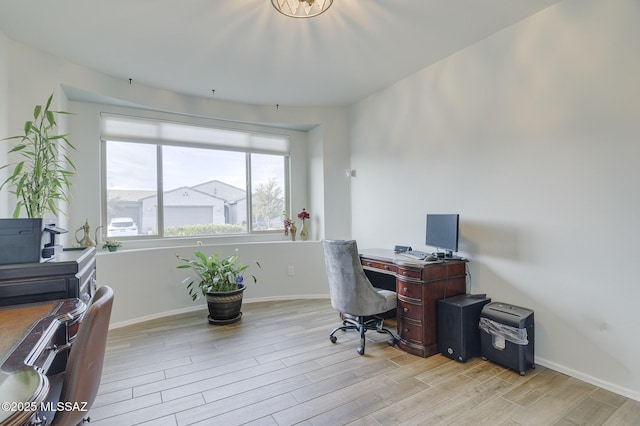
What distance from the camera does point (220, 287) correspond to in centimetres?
362

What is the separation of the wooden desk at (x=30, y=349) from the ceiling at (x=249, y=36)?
2196 millimetres

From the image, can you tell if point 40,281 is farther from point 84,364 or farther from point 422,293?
point 422,293

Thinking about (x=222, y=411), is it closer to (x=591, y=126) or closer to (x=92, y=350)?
(x=92, y=350)

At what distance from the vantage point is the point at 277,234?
16.1 ft

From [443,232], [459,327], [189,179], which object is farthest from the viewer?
[189,179]

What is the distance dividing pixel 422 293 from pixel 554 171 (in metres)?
1.45

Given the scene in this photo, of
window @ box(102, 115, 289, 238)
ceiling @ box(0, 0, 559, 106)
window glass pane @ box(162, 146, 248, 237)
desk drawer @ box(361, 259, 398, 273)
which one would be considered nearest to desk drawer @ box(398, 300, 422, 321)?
desk drawer @ box(361, 259, 398, 273)

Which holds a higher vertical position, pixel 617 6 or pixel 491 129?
pixel 617 6

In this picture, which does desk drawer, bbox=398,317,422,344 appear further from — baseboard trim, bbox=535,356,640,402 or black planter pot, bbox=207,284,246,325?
black planter pot, bbox=207,284,246,325

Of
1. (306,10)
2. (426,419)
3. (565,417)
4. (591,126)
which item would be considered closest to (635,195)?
(591,126)

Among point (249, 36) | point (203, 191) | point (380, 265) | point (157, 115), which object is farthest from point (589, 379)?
point (157, 115)

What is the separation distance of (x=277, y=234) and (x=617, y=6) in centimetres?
431

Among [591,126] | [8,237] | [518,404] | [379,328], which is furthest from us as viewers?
[379,328]

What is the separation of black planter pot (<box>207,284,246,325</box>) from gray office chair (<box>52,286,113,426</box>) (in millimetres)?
2283
